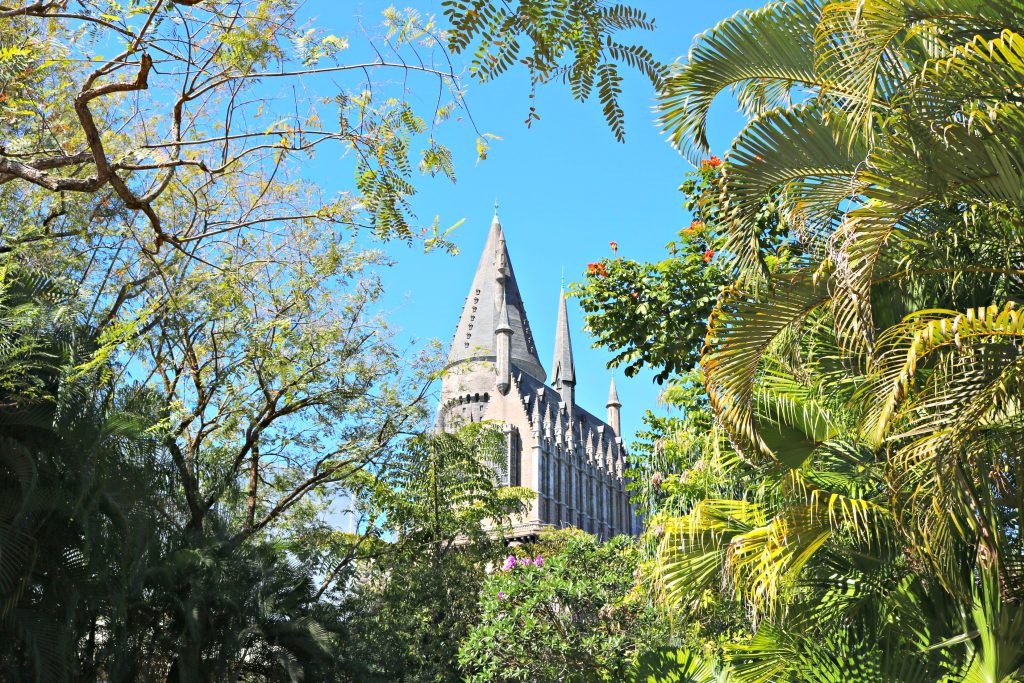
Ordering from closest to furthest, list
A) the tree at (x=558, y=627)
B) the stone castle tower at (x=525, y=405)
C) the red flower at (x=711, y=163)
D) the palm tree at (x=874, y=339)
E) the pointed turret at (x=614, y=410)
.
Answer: the palm tree at (x=874, y=339) < the red flower at (x=711, y=163) < the tree at (x=558, y=627) < the stone castle tower at (x=525, y=405) < the pointed turret at (x=614, y=410)

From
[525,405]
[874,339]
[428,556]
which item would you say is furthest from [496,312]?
[874,339]

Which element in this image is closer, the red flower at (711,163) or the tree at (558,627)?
the red flower at (711,163)

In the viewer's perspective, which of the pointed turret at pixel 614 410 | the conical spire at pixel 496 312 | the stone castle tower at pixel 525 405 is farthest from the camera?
the pointed turret at pixel 614 410

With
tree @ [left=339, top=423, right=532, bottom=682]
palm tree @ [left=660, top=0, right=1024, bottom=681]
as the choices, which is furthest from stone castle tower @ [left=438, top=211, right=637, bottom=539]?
palm tree @ [left=660, top=0, right=1024, bottom=681]

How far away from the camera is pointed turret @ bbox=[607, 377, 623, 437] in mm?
96062

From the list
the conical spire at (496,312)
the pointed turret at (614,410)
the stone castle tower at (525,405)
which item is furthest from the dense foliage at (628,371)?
the pointed turret at (614,410)

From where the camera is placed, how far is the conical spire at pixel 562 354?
90.1m

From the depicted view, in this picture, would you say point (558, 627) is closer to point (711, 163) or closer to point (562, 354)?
point (711, 163)

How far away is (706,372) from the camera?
5.57 m

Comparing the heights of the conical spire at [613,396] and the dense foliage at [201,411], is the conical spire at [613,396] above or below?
above

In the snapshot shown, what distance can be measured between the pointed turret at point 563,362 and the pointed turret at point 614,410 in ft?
24.7

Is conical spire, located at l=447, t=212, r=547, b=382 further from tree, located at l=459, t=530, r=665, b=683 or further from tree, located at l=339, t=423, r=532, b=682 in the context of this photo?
tree, located at l=459, t=530, r=665, b=683

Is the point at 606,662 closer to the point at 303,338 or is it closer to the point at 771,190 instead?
the point at 303,338

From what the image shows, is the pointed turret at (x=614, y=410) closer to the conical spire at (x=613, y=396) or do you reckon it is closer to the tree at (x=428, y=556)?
the conical spire at (x=613, y=396)
